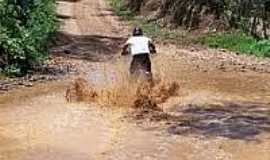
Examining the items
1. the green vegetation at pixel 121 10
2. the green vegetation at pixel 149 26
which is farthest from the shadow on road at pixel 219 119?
the green vegetation at pixel 121 10

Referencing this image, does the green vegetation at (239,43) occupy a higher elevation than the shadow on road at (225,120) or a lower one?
higher

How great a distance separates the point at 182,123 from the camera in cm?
1203

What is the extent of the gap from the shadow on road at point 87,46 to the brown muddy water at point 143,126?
515cm

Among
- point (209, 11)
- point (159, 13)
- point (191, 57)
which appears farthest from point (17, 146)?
point (159, 13)

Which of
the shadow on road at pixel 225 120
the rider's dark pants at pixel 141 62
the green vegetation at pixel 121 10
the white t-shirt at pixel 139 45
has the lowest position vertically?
the shadow on road at pixel 225 120

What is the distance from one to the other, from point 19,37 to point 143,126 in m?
6.64

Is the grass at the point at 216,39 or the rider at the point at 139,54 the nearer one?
the rider at the point at 139,54

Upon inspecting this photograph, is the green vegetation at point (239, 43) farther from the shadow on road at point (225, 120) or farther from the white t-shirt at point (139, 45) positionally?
the shadow on road at point (225, 120)

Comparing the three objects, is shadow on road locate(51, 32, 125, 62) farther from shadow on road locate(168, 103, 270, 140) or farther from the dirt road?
shadow on road locate(168, 103, 270, 140)

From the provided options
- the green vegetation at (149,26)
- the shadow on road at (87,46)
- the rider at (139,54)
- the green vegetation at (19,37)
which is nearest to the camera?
the rider at (139,54)

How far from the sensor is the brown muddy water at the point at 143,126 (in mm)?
10062

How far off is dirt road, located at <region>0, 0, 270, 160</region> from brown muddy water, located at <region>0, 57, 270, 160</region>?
0.04 feet

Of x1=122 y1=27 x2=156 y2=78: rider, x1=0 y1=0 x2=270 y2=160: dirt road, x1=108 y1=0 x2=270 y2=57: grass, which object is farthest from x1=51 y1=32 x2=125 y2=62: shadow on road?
x1=122 y1=27 x2=156 y2=78: rider

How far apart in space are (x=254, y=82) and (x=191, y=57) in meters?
4.27
